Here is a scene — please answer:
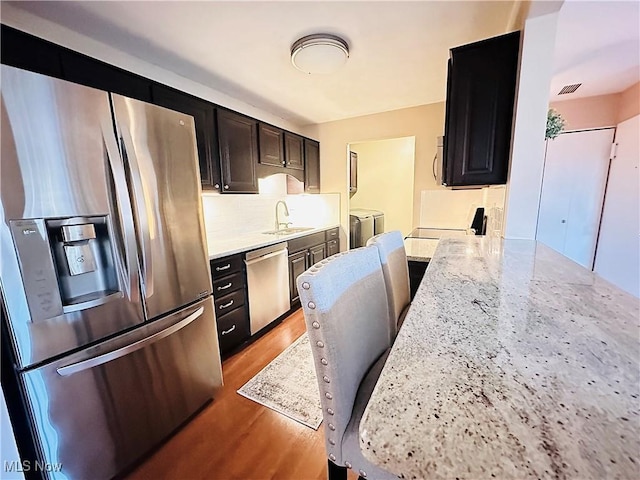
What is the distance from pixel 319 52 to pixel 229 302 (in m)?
1.95

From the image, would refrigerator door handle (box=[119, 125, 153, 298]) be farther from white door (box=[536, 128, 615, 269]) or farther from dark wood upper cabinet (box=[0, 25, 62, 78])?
white door (box=[536, 128, 615, 269])

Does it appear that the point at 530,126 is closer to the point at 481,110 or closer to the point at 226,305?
the point at 481,110

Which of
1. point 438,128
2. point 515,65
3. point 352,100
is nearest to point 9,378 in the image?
point 515,65

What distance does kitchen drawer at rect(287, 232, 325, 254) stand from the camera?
2872 millimetres

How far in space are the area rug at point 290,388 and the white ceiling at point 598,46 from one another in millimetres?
2724

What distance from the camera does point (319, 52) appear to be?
1781 mm

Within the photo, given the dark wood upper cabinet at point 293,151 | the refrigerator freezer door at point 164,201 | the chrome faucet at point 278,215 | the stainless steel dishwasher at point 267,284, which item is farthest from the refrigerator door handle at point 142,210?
the chrome faucet at point 278,215

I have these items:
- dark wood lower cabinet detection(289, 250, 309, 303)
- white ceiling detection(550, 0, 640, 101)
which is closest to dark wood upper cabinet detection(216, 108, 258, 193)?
dark wood lower cabinet detection(289, 250, 309, 303)

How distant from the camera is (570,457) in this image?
1.00ft

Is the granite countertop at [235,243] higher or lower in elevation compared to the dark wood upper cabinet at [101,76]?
lower

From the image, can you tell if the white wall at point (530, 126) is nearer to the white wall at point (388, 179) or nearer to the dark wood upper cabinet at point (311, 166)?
the dark wood upper cabinet at point (311, 166)

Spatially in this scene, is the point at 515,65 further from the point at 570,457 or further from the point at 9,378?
the point at 9,378

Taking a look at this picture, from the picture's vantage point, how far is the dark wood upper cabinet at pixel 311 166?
3.54 metres

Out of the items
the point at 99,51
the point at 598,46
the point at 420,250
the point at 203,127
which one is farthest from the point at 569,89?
the point at 99,51
